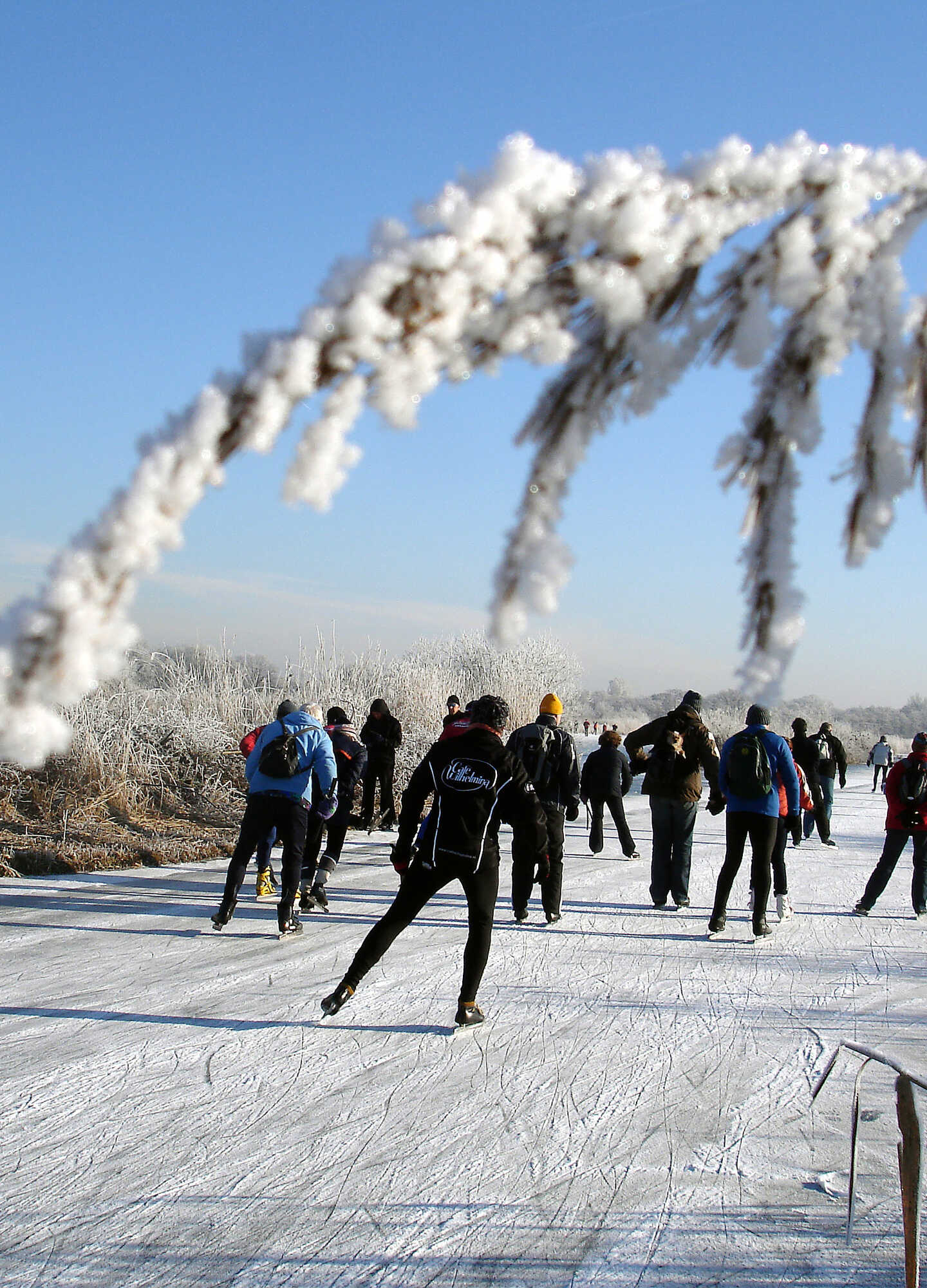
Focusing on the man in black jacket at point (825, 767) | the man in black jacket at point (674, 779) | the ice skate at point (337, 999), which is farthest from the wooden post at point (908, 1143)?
the man in black jacket at point (825, 767)

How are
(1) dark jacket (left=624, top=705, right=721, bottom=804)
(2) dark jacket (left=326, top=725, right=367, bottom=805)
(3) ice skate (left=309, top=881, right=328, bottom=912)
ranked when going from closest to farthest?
1. (3) ice skate (left=309, top=881, right=328, bottom=912)
2. (1) dark jacket (left=624, top=705, right=721, bottom=804)
3. (2) dark jacket (left=326, top=725, right=367, bottom=805)

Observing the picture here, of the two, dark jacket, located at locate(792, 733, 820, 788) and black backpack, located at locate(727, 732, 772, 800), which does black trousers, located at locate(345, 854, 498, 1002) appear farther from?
dark jacket, located at locate(792, 733, 820, 788)

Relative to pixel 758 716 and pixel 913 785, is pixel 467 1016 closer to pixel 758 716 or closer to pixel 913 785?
pixel 758 716

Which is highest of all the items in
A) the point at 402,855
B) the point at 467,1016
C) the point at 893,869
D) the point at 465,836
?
the point at 465,836

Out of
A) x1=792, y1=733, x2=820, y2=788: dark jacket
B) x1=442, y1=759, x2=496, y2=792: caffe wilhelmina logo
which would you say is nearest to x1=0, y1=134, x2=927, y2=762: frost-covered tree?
x1=442, y1=759, x2=496, y2=792: caffe wilhelmina logo

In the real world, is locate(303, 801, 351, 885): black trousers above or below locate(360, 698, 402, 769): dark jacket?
below

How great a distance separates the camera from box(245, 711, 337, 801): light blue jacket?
24.6ft

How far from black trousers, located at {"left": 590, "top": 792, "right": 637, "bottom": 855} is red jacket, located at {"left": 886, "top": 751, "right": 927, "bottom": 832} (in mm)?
3582

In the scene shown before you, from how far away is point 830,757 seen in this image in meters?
14.6

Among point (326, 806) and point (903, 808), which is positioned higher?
point (903, 808)

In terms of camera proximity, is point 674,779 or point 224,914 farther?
point 674,779

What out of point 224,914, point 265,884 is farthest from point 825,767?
point 224,914

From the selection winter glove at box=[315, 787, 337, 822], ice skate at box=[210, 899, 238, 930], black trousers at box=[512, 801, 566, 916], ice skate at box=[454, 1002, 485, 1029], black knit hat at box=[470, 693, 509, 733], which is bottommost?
ice skate at box=[454, 1002, 485, 1029]

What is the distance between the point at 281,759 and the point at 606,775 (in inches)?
218
